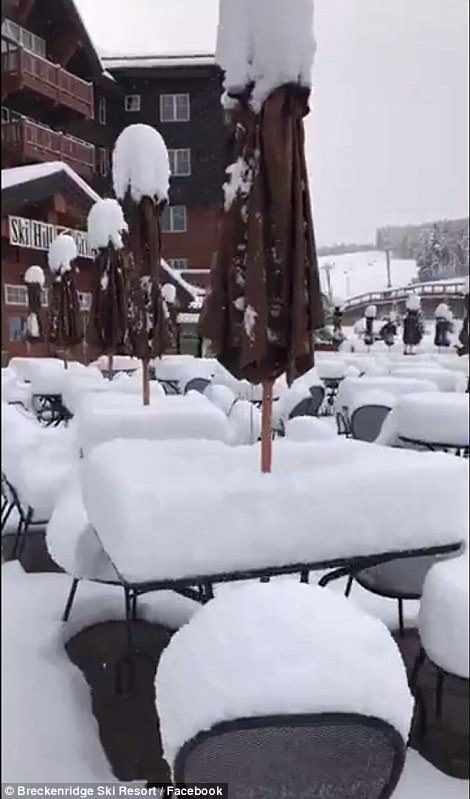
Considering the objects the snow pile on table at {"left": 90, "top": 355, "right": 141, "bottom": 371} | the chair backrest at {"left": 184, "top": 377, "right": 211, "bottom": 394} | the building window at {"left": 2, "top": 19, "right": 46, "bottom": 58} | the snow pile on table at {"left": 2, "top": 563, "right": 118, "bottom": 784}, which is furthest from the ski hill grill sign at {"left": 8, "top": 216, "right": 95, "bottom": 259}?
the chair backrest at {"left": 184, "top": 377, "right": 211, "bottom": 394}

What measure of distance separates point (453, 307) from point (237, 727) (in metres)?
1.09

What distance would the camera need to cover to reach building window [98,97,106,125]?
131 centimetres

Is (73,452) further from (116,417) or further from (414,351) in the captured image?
(414,351)

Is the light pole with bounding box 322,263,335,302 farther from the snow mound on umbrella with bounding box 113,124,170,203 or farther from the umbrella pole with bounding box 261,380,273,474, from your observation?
the snow mound on umbrella with bounding box 113,124,170,203

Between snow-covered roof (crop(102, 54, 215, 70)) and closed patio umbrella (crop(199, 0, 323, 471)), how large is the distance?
2.6 inches

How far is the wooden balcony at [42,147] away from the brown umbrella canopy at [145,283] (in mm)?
580

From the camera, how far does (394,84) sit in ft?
4.83

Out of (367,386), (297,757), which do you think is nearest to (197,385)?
(367,386)

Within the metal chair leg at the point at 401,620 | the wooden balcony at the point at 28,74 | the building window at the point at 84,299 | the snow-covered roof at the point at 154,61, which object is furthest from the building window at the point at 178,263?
the metal chair leg at the point at 401,620

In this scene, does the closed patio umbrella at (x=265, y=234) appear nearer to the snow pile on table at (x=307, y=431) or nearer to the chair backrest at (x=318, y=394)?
the snow pile on table at (x=307, y=431)

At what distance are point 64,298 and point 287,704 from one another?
Result: 4.00 ft

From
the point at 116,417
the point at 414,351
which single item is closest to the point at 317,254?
the point at 116,417

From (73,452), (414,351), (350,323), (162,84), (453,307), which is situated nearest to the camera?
(162,84)

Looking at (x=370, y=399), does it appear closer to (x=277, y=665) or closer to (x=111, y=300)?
(x=111, y=300)
